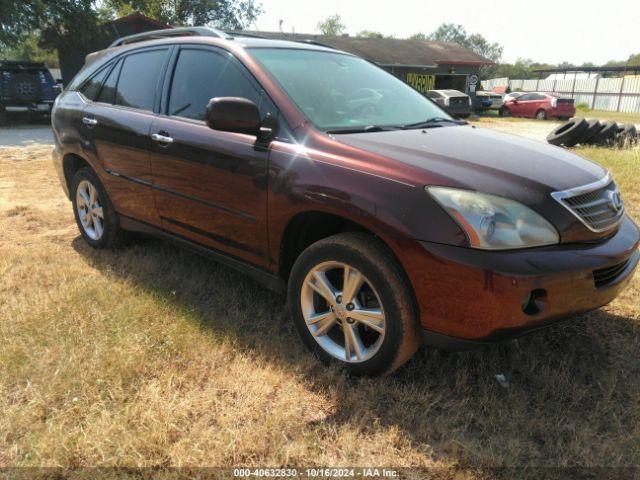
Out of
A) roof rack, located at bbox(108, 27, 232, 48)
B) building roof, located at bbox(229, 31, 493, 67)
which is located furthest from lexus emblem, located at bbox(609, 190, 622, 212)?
building roof, located at bbox(229, 31, 493, 67)

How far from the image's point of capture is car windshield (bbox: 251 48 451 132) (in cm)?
280

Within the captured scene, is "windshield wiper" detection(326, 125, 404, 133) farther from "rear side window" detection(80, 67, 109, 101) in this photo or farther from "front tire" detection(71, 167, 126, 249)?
"rear side window" detection(80, 67, 109, 101)

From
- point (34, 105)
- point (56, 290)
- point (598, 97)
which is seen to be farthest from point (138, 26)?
Answer: point (598, 97)

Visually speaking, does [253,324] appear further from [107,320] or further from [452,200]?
[452,200]

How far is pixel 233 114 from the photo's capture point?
254 cm

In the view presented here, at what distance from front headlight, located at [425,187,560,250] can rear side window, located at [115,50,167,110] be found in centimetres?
238

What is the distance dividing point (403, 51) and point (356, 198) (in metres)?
30.5

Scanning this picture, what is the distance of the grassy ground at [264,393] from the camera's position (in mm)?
2053

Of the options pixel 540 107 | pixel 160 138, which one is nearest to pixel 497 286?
pixel 160 138

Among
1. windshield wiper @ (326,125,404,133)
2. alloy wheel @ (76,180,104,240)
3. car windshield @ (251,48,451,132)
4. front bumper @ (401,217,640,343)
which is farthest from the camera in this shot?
alloy wheel @ (76,180,104,240)

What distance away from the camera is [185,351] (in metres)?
2.72

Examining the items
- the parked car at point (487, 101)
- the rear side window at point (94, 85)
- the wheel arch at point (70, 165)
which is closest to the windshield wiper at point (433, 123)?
the rear side window at point (94, 85)

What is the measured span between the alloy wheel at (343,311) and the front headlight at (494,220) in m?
0.52

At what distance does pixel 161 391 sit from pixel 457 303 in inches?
57.3
